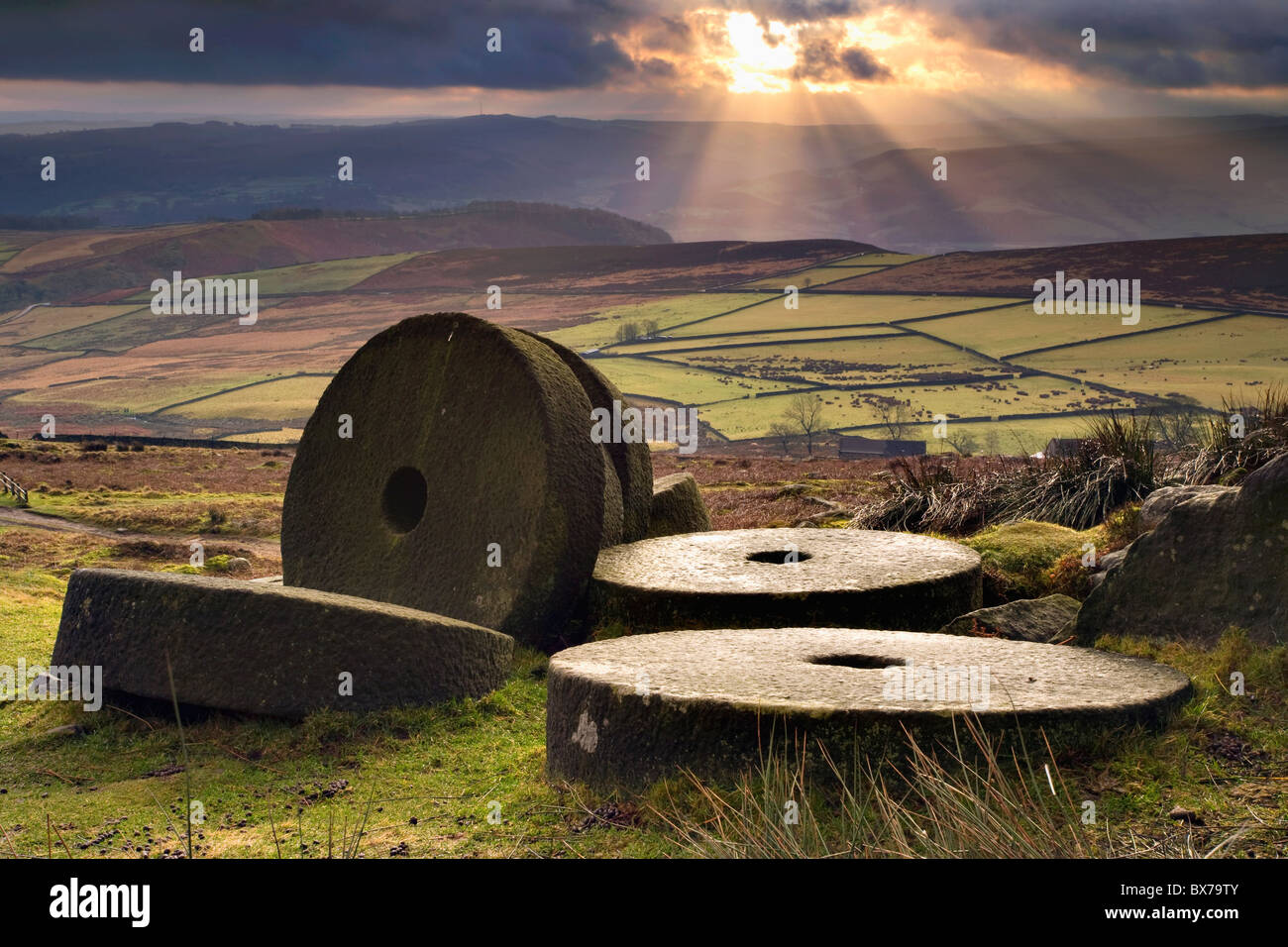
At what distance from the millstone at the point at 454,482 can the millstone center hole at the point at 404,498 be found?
2cm

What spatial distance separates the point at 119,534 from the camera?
90.2 ft

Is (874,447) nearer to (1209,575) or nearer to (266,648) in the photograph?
(1209,575)

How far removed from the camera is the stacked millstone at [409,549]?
8625mm

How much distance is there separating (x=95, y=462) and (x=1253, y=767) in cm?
4837

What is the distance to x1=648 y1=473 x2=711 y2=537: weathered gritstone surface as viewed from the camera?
42.9 ft

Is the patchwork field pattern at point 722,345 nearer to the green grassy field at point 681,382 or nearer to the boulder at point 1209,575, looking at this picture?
the green grassy field at point 681,382

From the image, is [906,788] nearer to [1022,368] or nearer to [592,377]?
[592,377]

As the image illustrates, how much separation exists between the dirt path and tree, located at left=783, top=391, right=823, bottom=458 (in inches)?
1583

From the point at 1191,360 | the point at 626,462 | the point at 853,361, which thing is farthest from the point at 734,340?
the point at 626,462

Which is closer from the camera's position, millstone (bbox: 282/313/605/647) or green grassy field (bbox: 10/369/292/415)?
millstone (bbox: 282/313/605/647)

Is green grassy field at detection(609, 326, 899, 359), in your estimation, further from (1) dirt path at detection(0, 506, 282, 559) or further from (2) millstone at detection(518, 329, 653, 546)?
(2) millstone at detection(518, 329, 653, 546)

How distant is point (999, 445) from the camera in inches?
2104

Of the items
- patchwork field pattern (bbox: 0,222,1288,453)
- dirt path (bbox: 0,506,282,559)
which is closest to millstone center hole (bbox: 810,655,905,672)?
patchwork field pattern (bbox: 0,222,1288,453)

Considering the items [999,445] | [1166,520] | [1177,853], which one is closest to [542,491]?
[1166,520]
